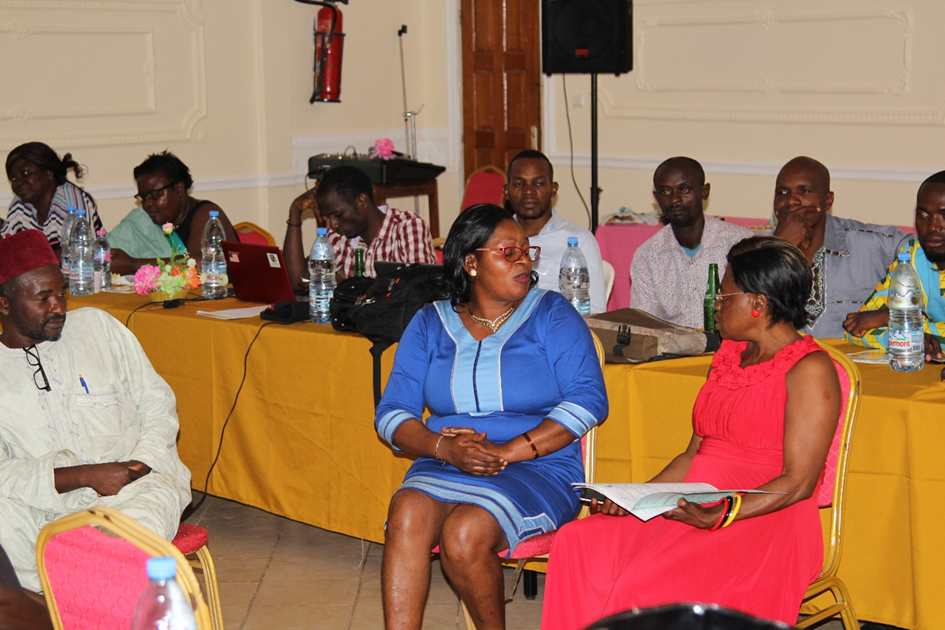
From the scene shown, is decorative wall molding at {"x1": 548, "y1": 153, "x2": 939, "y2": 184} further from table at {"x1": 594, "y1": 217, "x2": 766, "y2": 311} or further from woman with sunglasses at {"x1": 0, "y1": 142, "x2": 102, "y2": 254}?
woman with sunglasses at {"x1": 0, "y1": 142, "x2": 102, "y2": 254}

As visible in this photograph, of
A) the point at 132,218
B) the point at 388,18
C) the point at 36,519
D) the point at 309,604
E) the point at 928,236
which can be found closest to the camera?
the point at 36,519

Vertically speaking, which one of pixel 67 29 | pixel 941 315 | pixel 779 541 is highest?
pixel 67 29

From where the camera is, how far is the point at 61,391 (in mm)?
2740

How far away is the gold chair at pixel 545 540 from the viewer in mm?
2654

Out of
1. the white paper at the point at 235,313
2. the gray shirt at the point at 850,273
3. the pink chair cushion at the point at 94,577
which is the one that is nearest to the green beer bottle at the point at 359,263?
the white paper at the point at 235,313

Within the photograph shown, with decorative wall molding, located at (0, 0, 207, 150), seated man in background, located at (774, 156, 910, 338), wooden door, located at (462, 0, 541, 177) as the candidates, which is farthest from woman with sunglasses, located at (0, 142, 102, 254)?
wooden door, located at (462, 0, 541, 177)

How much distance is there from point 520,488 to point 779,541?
64 cm

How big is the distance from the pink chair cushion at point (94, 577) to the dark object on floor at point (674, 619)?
0.97m

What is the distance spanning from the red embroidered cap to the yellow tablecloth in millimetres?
1052

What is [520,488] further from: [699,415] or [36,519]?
[36,519]

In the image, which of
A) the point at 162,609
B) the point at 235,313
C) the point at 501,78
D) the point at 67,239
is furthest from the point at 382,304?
the point at 501,78

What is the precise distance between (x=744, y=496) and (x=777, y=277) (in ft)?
1.75

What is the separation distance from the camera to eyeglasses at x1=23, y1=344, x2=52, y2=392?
272 centimetres

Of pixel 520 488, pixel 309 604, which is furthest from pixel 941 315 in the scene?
pixel 309 604
